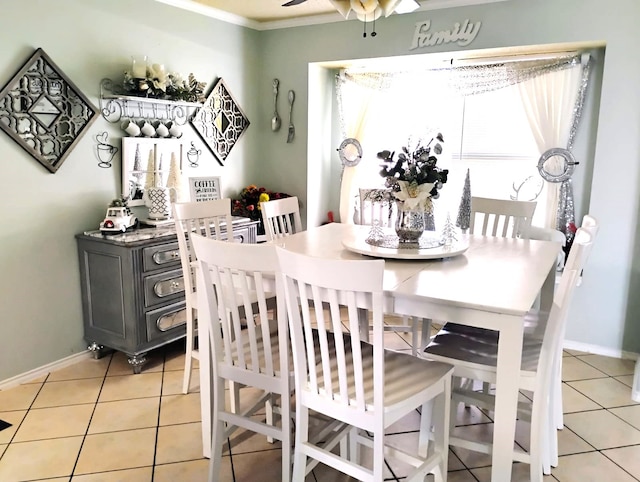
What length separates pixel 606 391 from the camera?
9.70ft

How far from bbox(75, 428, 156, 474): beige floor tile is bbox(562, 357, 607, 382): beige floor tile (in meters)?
2.39

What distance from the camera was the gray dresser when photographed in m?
3.02

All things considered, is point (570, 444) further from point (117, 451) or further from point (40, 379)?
point (40, 379)

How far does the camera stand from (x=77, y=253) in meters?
3.22

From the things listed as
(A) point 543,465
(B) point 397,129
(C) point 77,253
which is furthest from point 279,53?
(A) point 543,465

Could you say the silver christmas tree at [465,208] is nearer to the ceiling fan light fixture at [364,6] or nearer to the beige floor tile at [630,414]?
the beige floor tile at [630,414]

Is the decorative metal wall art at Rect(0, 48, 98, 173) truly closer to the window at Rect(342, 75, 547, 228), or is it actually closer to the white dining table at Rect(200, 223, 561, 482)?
the white dining table at Rect(200, 223, 561, 482)

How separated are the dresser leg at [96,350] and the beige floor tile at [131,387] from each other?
307 millimetres

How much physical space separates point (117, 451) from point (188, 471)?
0.38 m

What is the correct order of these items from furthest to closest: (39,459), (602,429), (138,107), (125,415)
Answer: (138,107) < (125,415) < (602,429) < (39,459)

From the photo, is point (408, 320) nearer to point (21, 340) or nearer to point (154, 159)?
point (154, 159)

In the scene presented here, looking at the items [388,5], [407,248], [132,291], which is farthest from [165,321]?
[388,5]

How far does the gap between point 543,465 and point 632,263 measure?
5.78ft

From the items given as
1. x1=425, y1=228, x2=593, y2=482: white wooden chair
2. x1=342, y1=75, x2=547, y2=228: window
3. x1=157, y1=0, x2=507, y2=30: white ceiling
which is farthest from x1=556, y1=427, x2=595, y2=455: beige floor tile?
x1=157, y1=0, x2=507, y2=30: white ceiling
